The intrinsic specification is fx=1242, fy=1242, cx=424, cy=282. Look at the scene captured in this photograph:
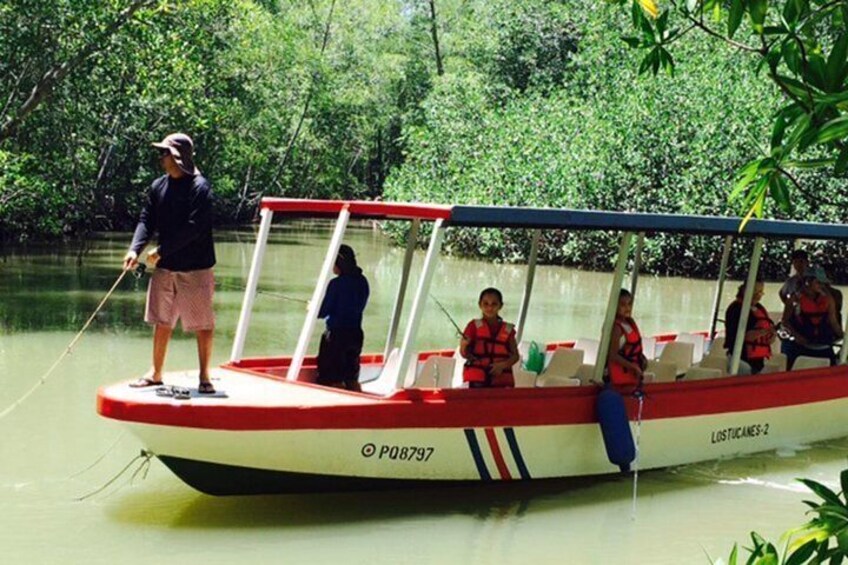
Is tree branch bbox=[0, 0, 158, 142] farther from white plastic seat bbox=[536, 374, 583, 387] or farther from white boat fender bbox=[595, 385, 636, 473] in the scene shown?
white boat fender bbox=[595, 385, 636, 473]

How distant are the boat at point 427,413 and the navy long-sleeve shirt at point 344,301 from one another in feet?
1.15

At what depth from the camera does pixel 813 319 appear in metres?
11.5

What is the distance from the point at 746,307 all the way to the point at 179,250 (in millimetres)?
4894

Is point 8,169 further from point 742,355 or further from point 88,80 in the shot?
point 742,355

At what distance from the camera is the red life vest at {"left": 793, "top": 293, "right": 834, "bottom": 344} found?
11430mm

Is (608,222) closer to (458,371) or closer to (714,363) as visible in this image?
(458,371)

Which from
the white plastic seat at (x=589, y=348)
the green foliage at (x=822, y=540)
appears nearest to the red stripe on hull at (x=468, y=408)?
the white plastic seat at (x=589, y=348)

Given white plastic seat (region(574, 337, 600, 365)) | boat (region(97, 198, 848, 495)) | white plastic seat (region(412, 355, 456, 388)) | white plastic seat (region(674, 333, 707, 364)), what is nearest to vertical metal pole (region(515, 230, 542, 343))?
boat (region(97, 198, 848, 495))

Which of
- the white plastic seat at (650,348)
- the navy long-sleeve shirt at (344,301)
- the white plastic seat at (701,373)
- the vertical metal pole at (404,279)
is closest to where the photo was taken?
the navy long-sleeve shirt at (344,301)

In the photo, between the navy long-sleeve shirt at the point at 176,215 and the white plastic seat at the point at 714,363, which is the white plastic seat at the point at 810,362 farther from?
the navy long-sleeve shirt at the point at 176,215

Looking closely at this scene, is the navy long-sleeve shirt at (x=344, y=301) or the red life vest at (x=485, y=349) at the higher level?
the navy long-sleeve shirt at (x=344, y=301)

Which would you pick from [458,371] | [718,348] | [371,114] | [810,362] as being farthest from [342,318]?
[371,114]

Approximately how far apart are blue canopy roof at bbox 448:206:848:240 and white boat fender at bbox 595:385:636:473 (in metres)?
1.20

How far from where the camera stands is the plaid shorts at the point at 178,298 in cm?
793
